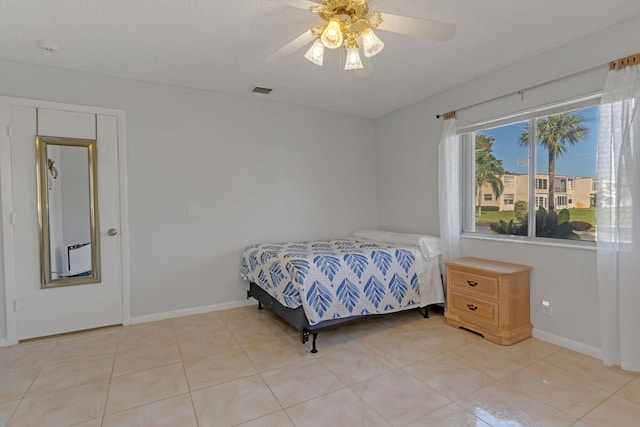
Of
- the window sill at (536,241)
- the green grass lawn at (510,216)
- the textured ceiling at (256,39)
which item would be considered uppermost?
the textured ceiling at (256,39)

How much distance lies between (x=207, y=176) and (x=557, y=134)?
11.0 feet

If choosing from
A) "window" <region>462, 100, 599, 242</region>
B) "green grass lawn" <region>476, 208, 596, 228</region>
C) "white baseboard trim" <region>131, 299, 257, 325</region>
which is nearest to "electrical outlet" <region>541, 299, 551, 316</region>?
"window" <region>462, 100, 599, 242</region>

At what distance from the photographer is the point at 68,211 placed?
2.94m

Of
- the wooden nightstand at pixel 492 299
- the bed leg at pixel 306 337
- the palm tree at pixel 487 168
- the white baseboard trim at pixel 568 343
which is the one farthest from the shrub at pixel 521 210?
the bed leg at pixel 306 337

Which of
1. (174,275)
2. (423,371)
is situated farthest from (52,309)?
(423,371)

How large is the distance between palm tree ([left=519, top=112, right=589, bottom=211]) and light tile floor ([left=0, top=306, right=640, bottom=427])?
140 centimetres

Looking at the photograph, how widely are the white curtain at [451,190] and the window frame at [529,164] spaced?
99 millimetres

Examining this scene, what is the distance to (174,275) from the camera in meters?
3.37

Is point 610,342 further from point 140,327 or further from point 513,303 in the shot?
point 140,327

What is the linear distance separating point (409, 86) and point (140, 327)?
11.9 feet

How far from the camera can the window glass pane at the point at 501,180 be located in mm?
2975

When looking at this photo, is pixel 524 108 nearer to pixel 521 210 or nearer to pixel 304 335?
pixel 521 210

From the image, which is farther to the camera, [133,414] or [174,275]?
[174,275]

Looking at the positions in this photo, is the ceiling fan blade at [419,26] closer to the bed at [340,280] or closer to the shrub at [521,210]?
Result: the bed at [340,280]
